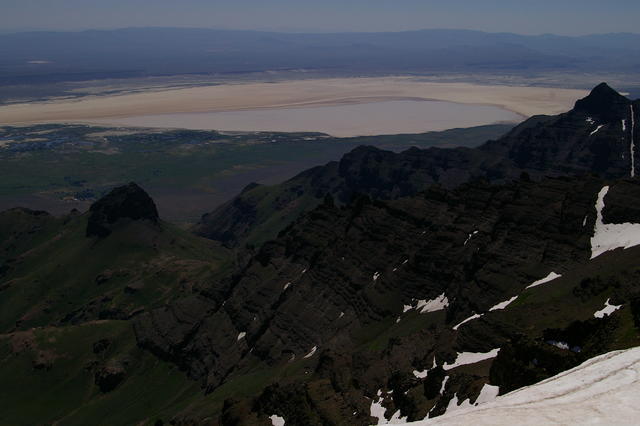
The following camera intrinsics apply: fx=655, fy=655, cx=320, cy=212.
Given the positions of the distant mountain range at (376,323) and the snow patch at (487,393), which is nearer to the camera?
the snow patch at (487,393)

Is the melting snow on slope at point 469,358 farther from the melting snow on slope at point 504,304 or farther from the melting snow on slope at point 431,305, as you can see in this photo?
the melting snow on slope at point 431,305

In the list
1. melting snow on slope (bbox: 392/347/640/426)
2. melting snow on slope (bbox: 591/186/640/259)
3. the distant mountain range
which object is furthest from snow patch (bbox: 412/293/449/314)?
melting snow on slope (bbox: 392/347/640/426)

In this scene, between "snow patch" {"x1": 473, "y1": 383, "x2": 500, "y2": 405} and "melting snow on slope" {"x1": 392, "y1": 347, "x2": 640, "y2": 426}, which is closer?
"melting snow on slope" {"x1": 392, "y1": 347, "x2": 640, "y2": 426}

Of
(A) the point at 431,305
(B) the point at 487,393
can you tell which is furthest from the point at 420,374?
(A) the point at 431,305

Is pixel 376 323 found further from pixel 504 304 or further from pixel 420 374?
pixel 420 374

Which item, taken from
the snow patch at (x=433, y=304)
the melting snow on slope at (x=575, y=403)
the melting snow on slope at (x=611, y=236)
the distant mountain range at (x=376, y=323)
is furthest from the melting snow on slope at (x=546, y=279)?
the melting snow on slope at (x=575, y=403)

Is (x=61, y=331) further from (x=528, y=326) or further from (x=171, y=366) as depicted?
(x=528, y=326)

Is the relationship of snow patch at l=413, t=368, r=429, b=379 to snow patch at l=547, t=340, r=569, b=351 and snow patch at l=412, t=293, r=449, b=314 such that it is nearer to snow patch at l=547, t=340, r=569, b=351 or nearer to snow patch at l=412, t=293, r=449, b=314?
snow patch at l=547, t=340, r=569, b=351
